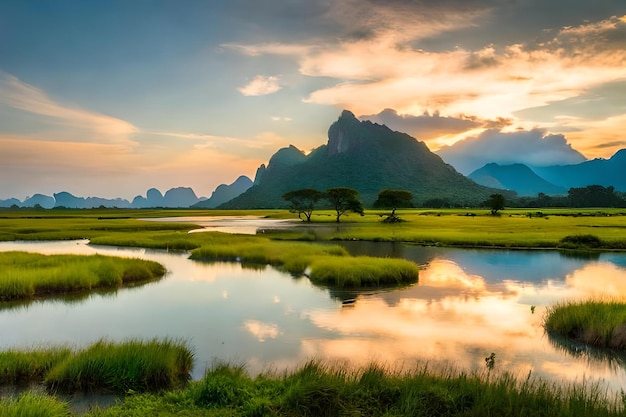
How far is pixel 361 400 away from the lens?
11070 millimetres

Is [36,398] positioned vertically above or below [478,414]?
above

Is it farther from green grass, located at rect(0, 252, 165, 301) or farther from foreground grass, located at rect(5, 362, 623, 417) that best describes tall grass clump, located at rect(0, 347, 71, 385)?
green grass, located at rect(0, 252, 165, 301)

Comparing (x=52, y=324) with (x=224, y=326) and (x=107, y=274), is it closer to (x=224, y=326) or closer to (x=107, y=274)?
(x=224, y=326)

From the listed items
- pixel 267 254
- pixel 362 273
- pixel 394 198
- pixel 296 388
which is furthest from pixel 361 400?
pixel 394 198

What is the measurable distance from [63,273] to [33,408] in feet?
71.4

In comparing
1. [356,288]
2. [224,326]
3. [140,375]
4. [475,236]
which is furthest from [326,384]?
[475,236]

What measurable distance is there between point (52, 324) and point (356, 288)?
17.2 metres

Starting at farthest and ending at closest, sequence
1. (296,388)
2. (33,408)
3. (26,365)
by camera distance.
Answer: (26,365), (296,388), (33,408)

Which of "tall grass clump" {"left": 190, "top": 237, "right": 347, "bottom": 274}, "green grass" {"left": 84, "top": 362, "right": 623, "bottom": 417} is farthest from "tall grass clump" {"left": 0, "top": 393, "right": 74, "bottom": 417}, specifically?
"tall grass clump" {"left": 190, "top": 237, "right": 347, "bottom": 274}

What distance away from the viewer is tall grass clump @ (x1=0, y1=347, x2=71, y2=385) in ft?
42.6

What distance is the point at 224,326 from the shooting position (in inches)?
808

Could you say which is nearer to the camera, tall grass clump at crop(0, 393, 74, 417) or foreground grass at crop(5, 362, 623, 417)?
tall grass clump at crop(0, 393, 74, 417)

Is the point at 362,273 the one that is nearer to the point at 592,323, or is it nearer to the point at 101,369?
the point at 592,323

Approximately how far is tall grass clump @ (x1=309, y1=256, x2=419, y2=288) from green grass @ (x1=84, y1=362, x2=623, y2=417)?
17694mm
